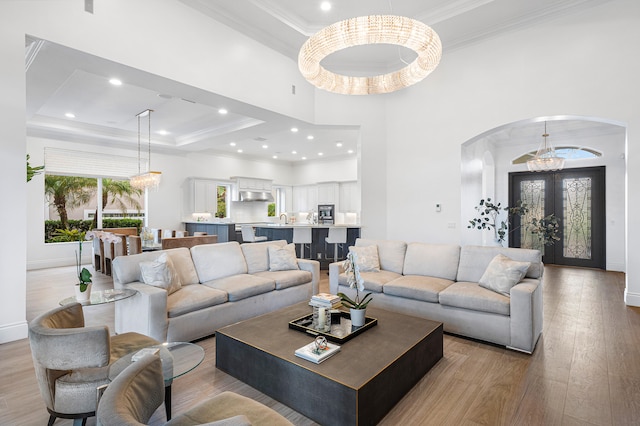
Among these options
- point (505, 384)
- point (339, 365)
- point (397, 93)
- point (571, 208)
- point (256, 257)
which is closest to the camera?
point (339, 365)

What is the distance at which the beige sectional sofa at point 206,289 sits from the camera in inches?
123

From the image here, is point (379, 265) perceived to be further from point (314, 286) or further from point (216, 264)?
A: point (216, 264)

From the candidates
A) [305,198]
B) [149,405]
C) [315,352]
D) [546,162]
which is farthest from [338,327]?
[305,198]

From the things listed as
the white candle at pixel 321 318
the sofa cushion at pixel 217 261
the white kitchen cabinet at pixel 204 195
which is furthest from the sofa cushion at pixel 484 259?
the white kitchen cabinet at pixel 204 195

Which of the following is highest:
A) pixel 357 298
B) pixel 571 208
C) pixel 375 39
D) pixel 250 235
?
pixel 375 39

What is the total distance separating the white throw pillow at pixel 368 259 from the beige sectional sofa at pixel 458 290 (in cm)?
9

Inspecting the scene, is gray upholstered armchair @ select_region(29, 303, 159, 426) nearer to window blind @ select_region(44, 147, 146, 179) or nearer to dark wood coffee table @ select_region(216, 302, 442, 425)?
dark wood coffee table @ select_region(216, 302, 442, 425)

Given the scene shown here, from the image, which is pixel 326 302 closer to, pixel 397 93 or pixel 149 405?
pixel 149 405

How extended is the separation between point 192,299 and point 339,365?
187cm

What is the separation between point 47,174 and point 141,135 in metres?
2.22

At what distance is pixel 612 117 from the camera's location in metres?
4.55

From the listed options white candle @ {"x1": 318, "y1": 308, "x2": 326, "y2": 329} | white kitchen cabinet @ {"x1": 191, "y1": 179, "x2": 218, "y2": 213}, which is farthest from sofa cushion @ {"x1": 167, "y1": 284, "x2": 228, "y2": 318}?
white kitchen cabinet @ {"x1": 191, "y1": 179, "x2": 218, "y2": 213}

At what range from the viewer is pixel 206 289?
12.0 ft

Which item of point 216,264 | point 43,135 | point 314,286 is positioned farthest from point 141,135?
point 314,286
